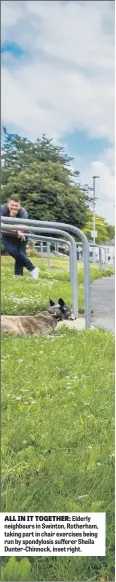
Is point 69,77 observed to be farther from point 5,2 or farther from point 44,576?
point 44,576

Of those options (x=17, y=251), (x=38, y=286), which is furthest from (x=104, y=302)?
(x=17, y=251)

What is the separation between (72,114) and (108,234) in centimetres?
17

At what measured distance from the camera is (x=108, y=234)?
3.02 feet

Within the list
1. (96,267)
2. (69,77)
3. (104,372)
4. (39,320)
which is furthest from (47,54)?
(39,320)

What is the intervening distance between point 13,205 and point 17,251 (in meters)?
0.07

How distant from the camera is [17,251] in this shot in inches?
37.8

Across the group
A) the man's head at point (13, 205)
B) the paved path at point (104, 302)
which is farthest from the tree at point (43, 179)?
the paved path at point (104, 302)

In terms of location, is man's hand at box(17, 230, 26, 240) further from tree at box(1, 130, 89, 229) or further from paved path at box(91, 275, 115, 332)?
paved path at box(91, 275, 115, 332)

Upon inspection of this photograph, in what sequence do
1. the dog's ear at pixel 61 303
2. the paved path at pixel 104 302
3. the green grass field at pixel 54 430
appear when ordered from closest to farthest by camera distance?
the green grass field at pixel 54 430
the paved path at pixel 104 302
the dog's ear at pixel 61 303

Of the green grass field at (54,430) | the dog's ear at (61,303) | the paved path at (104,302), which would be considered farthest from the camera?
the dog's ear at (61,303)

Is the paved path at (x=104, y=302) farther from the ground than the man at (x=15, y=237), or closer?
closer

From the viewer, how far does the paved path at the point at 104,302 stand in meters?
0.98

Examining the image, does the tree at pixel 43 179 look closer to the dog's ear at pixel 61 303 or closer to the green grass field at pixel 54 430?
the green grass field at pixel 54 430

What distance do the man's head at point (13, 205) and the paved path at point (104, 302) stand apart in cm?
17
